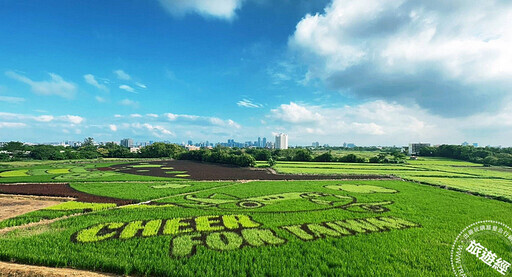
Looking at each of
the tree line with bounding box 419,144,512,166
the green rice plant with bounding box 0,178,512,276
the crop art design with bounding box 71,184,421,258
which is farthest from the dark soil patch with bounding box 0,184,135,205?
the tree line with bounding box 419,144,512,166

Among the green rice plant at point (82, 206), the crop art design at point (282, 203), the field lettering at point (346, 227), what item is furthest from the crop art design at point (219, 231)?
the green rice plant at point (82, 206)

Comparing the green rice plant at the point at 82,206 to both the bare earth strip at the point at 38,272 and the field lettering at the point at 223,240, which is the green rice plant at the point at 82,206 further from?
the field lettering at the point at 223,240

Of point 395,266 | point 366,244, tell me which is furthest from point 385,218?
point 395,266

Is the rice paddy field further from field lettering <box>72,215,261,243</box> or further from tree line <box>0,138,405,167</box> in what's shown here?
tree line <box>0,138,405,167</box>

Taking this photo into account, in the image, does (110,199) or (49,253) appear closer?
(49,253)

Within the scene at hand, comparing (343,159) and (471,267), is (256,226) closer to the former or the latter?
(471,267)

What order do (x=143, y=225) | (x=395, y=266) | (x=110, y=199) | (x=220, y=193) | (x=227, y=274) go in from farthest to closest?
(x=220, y=193) → (x=110, y=199) → (x=143, y=225) → (x=395, y=266) → (x=227, y=274)
